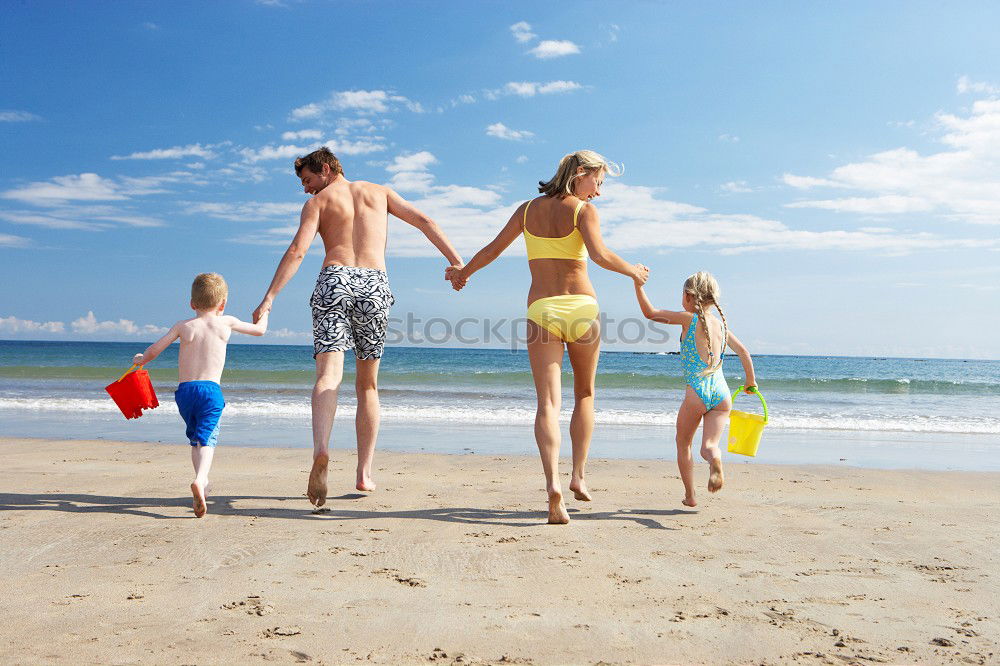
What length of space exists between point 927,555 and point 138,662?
134 inches

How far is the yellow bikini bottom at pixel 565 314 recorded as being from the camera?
3.99 metres

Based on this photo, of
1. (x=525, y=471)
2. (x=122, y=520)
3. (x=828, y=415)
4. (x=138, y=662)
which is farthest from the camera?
(x=828, y=415)

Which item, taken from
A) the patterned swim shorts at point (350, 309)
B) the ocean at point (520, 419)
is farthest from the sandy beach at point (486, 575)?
the ocean at point (520, 419)

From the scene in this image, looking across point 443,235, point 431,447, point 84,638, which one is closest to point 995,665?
point 84,638

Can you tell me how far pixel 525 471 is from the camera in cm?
608

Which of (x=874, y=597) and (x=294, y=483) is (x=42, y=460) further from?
(x=874, y=597)

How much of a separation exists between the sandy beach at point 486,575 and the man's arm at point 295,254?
48.4 inches

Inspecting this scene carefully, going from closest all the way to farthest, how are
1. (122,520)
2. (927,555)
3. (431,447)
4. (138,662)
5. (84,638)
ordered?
1. (138,662)
2. (84,638)
3. (927,555)
4. (122,520)
5. (431,447)

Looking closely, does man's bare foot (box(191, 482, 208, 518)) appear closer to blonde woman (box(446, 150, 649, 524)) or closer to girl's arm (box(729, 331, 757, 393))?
blonde woman (box(446, 150, 649, 524))

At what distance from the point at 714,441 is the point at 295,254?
2.79m

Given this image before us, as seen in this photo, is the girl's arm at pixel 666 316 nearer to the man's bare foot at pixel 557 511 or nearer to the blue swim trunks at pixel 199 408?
the man's bare foot at pixel 557 511

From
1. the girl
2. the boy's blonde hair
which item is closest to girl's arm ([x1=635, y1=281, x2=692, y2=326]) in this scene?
the girl

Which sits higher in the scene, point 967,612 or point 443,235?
point 443,235

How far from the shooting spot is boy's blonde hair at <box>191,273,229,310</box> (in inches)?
164
